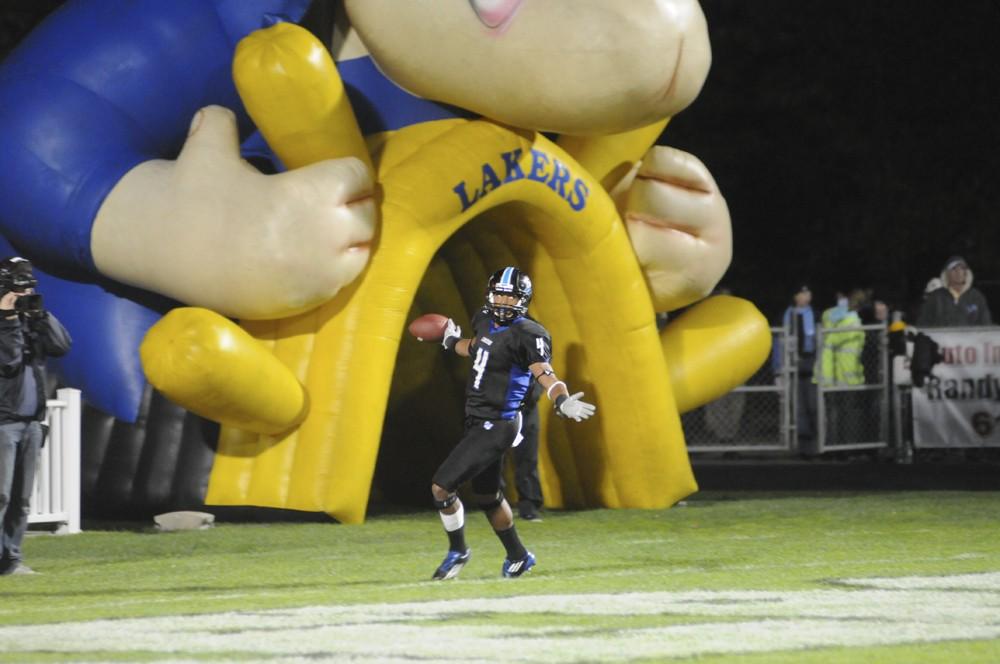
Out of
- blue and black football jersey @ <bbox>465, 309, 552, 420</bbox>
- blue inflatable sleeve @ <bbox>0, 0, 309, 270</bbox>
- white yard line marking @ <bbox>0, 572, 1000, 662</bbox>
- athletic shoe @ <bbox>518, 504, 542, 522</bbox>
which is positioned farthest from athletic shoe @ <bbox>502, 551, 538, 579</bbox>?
blue inflatable sleeve @ <bbox>0, 0, 309, 270</bbox>

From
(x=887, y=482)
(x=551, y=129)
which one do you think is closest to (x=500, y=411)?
(x=551, y=129)

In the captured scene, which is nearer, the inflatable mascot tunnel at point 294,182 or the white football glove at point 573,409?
the white football glove at point 573,409

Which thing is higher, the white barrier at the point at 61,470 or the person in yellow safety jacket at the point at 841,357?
the person in yellow safety jacket at the point at 841,357

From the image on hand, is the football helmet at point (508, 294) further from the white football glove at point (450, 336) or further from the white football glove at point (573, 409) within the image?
the white football glove at point (573, 409)

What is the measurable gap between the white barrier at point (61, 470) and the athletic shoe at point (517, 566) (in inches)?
165

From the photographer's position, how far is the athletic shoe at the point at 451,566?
9.73 metres

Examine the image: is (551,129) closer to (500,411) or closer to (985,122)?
(500,411)

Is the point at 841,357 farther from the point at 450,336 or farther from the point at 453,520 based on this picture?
the point at 453,520

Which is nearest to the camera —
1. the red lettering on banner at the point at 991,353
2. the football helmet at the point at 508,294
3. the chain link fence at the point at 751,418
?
the football helmet at the point at 508,294

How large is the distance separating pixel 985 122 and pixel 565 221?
19.8m

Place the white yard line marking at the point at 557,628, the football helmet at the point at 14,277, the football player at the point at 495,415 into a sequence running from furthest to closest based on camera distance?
1. the football helmet at the point at 14,277
2. the football player at the point at 495,415
3. the white yard line marking at the point at 557,628

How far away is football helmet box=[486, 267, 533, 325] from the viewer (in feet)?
32.3

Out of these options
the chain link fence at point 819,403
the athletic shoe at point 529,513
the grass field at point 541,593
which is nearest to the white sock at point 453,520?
the grass field at point 541,593

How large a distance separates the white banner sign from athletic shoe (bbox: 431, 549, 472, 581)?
1086 cm
